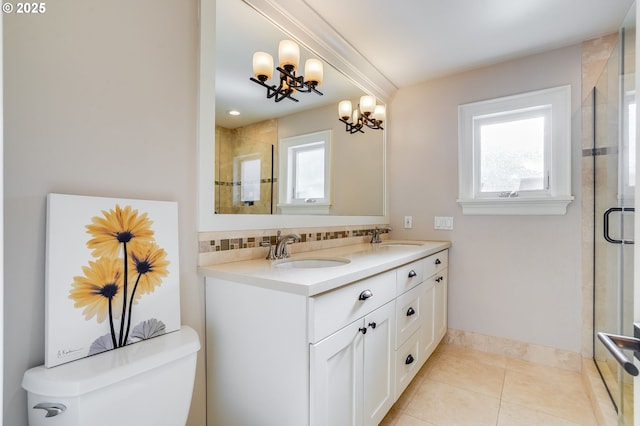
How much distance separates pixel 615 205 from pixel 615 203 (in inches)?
0.4

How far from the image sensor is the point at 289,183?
1.89 meters

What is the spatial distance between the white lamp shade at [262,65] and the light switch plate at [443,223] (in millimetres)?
1780

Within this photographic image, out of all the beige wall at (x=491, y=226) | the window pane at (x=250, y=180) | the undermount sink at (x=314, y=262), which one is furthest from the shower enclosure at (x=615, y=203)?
the window pane at (x=250, y=180)

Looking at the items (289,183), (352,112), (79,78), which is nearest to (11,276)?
(79,78)

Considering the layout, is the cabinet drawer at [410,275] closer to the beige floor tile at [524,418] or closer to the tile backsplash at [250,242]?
the tile backsplash at [250,242]

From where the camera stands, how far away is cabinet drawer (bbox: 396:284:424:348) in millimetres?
1640

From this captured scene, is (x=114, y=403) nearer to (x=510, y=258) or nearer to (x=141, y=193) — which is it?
(x=141, y=193)

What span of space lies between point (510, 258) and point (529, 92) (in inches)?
48.7

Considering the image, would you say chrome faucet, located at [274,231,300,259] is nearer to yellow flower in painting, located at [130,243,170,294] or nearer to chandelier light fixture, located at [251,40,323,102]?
yellow flower in painting, located at [130,243,170,294]

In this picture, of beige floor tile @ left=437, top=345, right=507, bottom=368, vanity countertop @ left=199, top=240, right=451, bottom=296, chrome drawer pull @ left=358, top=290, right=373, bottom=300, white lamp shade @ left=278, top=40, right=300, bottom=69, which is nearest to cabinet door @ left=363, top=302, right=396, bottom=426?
chrome drawer pull @ left=358, top=290, right=373, bottom=300

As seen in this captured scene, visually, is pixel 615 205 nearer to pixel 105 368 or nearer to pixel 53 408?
pixel 105 368

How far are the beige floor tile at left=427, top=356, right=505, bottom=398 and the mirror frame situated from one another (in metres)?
1.19
